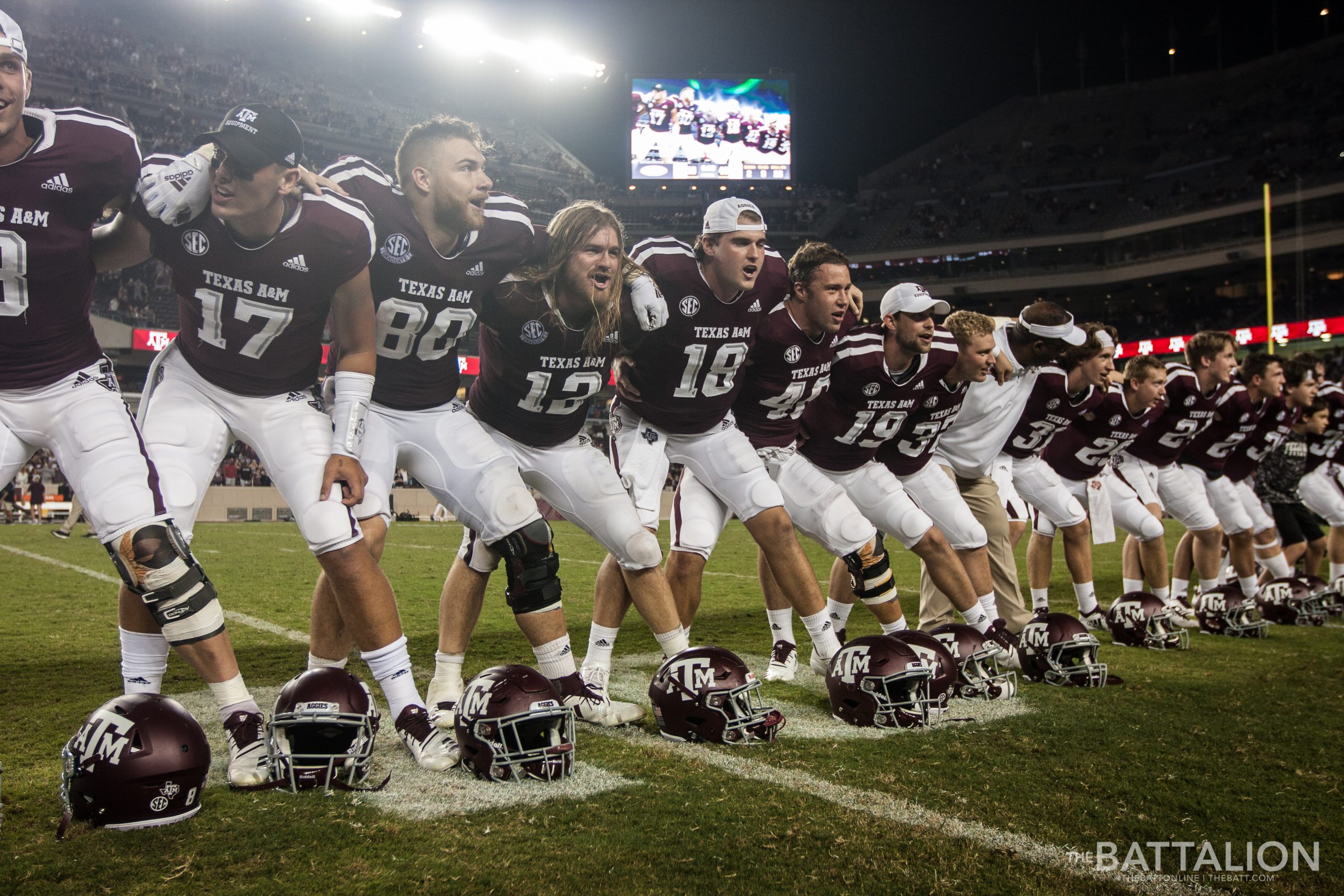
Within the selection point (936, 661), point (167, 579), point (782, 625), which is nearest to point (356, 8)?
point (782, 625)

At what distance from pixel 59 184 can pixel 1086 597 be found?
599 cm

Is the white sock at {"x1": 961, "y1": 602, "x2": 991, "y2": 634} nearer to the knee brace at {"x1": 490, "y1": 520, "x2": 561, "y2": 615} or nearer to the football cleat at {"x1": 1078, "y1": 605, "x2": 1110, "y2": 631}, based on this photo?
the football cleat at {"x1": 1078, "y1": 605, "x2": 1110, "y2": 631}

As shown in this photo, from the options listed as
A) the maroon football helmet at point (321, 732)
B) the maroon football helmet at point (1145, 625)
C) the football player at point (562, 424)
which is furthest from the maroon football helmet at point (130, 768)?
the maroon football helmet at point (1145, 625)

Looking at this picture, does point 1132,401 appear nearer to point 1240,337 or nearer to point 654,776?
point 654,776

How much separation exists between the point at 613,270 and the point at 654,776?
6.15 ft

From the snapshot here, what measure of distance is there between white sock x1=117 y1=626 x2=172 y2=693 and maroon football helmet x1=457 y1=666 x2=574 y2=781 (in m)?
1.02

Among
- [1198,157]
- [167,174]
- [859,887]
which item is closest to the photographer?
[859,887]

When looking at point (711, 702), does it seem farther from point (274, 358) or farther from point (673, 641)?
point (274, 358)

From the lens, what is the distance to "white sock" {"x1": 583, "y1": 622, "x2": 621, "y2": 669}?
13.5ft

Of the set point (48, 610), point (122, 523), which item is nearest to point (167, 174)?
point (122, 523)

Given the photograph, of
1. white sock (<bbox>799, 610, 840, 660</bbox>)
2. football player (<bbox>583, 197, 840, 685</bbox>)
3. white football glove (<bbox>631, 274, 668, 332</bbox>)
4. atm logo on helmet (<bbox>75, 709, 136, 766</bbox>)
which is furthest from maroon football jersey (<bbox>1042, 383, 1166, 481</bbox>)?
atm logo on helmet (<bbox>75, 709, 136, 766</bbox>)

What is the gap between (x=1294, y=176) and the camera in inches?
1212

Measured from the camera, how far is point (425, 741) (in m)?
3.12

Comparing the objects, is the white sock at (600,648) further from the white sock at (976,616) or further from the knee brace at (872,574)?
the white sock at (976,616)
